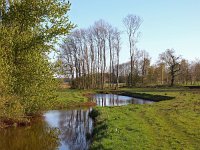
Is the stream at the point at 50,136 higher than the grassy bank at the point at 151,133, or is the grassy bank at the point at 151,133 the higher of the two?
the grassy bank at the point at 151,133

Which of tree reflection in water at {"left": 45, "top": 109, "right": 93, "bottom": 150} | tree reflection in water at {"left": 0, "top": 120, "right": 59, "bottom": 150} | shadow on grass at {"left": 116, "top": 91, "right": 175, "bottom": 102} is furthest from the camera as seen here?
shadow on grass at {"left": 116, "top": 91, "right": 175, "bottom": 102}

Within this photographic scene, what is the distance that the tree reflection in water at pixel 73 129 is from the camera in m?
20.8

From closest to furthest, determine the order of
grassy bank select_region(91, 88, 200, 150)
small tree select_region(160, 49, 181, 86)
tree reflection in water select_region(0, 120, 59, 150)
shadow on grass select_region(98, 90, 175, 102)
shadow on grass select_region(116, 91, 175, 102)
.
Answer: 1. grassy bank select_region(91, 88, 200, 150)
2. tree reflection in water select_region(0, 120, 59, 150)
3. shadow on grass select_region(116, 91, 175, 102)
4. shadow on grass select_region(98, 90, 175, 102)
5. small tree select_region(160, 49, 181, 86)

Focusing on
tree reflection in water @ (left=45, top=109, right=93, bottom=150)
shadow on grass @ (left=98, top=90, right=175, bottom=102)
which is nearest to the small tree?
shadow on grass @ (left=98, top=90, right=175, bottom=102)

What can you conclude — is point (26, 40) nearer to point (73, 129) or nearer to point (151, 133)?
point (73, 129)

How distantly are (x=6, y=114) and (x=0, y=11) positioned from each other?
8.21m

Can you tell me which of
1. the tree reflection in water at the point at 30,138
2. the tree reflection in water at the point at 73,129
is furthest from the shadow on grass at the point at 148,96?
the tree reflection in water at the point at 30,138

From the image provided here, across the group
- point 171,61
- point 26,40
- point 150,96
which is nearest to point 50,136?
point 26,40

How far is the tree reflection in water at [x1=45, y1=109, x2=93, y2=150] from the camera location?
68.3 feet

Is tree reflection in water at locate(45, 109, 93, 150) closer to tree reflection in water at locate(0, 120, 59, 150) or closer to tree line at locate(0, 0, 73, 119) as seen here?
tree reflection in water at locate(0, 120, 59, 150)

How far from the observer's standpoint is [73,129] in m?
27.1

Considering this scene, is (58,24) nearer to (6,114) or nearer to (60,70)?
(60,70)

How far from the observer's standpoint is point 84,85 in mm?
91312

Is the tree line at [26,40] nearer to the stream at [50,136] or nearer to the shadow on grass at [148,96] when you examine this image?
the stream at [50,136]
